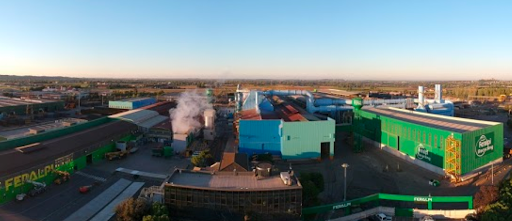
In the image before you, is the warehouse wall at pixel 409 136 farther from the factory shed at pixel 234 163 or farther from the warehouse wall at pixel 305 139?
the factory shed at pixel 234 163

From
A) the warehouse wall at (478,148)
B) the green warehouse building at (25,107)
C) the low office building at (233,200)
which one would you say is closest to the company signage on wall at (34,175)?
the low office building at (233,200)

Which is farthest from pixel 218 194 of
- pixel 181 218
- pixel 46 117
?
pixel 46 117

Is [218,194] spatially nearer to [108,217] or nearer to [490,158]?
[108,217]

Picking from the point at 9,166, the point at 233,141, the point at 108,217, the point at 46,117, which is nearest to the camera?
the point at 108,217

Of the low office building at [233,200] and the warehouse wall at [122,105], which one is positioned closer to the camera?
the low office building at [233,200]

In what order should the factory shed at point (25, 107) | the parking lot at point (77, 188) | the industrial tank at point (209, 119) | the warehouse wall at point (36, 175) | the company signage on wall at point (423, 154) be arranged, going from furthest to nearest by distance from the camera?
1. the factory shed at point (25, 107)
2. the industrial tank at point (209, 119)
3. the company signage on wall at point (423, 154)
4. the warehouse wall at point (36, 175)
5. the parking lot at point (77, 188)

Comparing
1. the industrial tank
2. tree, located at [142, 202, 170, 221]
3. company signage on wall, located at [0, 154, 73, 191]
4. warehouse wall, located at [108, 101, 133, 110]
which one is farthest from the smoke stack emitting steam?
tree, located at [142, 202, 170, 221]

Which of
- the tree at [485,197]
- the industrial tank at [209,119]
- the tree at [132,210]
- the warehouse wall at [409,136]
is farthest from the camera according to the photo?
the industrial tank at [209,119]
